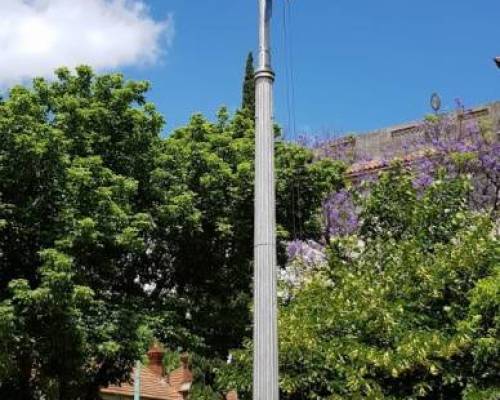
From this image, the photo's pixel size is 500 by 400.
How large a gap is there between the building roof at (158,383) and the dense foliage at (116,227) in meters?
8.54

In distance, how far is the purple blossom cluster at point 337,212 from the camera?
18391 millimetres

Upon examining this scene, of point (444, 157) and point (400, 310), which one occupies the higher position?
point (444, 157)

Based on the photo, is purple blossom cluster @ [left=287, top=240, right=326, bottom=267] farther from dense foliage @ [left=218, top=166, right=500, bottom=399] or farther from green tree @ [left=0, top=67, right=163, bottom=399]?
dense foliage @ [left=218, top=166, right=500, bottom=399]

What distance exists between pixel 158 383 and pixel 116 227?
13.9 metres

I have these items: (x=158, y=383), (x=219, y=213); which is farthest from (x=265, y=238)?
(x=158, y=383)

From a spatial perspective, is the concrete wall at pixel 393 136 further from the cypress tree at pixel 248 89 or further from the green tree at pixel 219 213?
the green tree at pixel 219 213

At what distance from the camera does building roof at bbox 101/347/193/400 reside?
23.6 meters

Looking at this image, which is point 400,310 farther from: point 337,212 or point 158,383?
point 158,383

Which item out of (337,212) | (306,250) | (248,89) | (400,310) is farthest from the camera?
(248,89)

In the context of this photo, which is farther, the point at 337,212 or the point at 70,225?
the point at 337,212

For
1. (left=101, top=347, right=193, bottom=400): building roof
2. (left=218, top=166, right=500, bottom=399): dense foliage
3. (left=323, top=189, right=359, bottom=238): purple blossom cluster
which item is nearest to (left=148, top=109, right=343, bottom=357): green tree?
(left=323, top=189, right=359, bottom=238): purple blossom cluster

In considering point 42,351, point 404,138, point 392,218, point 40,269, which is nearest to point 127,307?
point 42,351

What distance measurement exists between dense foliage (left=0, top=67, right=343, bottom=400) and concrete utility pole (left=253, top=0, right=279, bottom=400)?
5.22 m

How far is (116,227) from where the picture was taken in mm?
12141
